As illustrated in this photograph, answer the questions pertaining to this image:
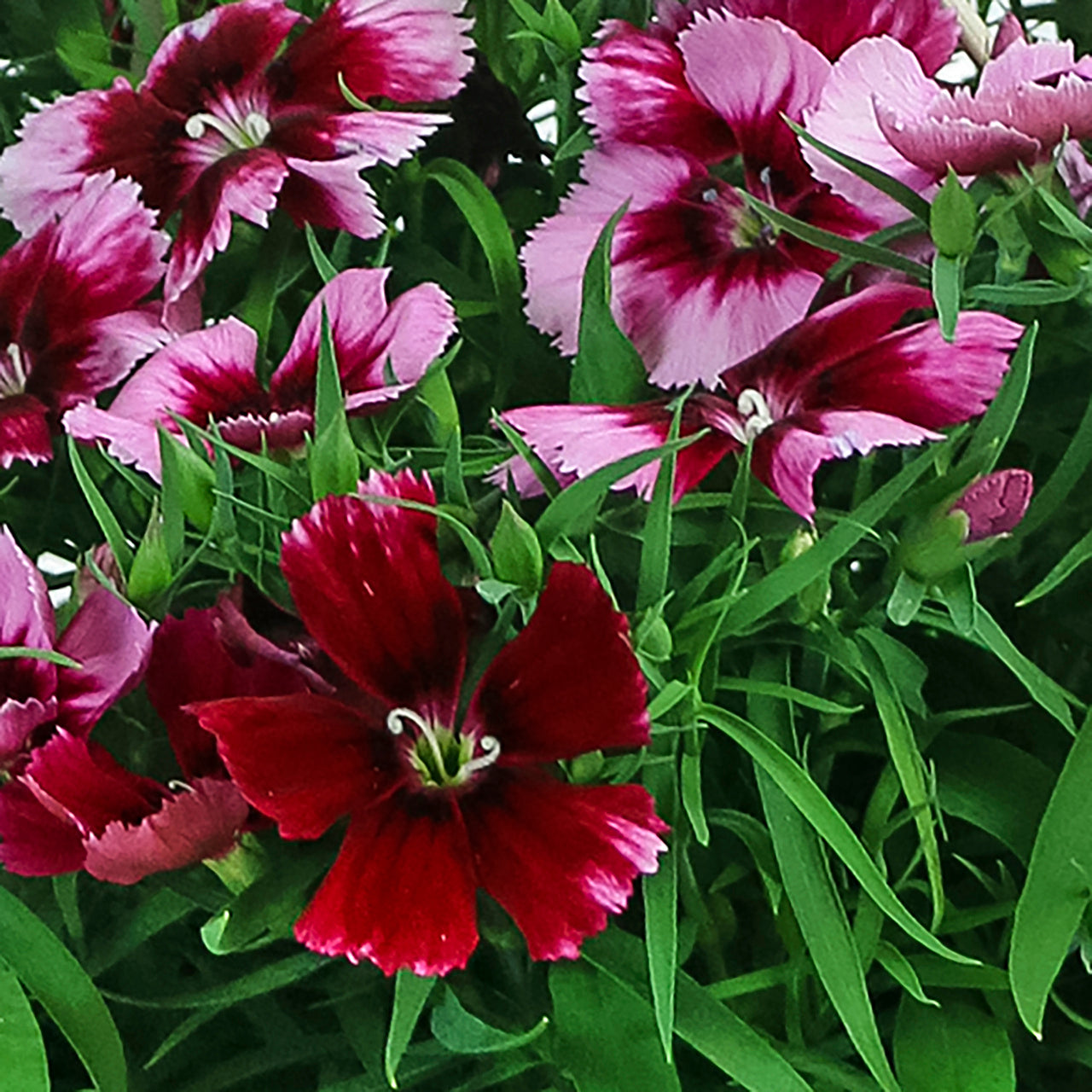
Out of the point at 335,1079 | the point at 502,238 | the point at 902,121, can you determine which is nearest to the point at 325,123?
the point at 502,238

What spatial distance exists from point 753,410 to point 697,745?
3.6 inches

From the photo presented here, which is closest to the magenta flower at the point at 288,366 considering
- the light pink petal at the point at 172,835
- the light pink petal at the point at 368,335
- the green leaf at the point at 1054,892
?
the light pink petal at the point at 368,335

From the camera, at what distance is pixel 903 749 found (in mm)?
424

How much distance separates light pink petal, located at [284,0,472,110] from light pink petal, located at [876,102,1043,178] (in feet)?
0.51

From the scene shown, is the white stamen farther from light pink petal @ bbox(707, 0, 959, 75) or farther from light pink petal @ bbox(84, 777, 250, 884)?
light pink petal @ bbox(707, 0, 959, 75)

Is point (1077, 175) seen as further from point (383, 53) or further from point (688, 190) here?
point (383, 53)

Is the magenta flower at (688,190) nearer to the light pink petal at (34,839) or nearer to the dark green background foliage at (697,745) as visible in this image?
the dark green background foliage at (697,745)

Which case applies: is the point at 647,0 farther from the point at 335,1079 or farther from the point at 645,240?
the point at 335,1079

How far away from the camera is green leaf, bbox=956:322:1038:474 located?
403mm

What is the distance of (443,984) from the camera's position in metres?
0.42

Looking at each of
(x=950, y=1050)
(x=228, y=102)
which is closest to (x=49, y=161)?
(x=228, y=102)

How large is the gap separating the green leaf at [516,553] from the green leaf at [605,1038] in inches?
4.7

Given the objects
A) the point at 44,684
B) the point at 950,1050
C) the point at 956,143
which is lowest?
the point at 950,1050

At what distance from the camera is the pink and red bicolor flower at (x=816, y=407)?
15.4 inches
